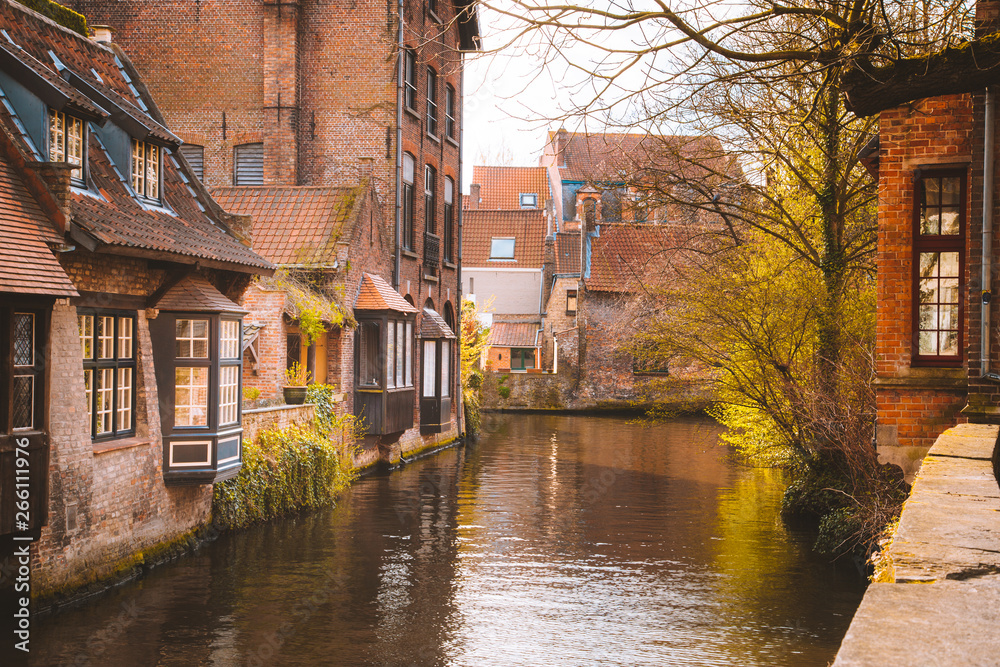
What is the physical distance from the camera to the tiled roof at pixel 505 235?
45656 millimetres

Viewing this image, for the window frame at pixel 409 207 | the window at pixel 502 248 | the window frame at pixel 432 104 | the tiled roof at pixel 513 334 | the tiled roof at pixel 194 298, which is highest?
the window frame at pixel 432 104

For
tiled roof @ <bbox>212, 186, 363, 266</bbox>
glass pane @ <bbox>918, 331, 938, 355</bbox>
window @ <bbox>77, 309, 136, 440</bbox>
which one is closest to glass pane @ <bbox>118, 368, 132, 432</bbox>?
window @ <bbox>77, 309, 136, 440</bbox>

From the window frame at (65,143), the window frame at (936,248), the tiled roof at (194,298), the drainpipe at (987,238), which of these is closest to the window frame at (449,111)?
the tiled roof at (194,298)

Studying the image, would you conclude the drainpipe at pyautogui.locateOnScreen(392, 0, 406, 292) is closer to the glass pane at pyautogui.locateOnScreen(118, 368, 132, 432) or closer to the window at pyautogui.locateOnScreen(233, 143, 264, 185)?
the window at pyautogui.locateOnScreen(233, 143, 264, 185)

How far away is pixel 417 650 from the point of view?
8422 millimetres

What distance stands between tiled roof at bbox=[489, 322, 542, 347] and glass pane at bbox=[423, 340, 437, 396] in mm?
19065

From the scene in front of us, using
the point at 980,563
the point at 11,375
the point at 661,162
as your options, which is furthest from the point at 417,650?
the point at 661,162

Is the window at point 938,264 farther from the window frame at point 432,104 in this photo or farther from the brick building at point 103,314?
the window frame at point 432,104

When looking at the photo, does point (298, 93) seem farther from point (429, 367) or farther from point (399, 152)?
point (429, 367)

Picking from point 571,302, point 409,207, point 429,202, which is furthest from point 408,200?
point 571,302

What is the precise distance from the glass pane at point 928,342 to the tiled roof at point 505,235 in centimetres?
3524

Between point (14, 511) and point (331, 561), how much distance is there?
4275 millimetres

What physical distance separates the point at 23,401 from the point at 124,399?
2.29 metres

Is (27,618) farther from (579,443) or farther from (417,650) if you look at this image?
(579,443)
